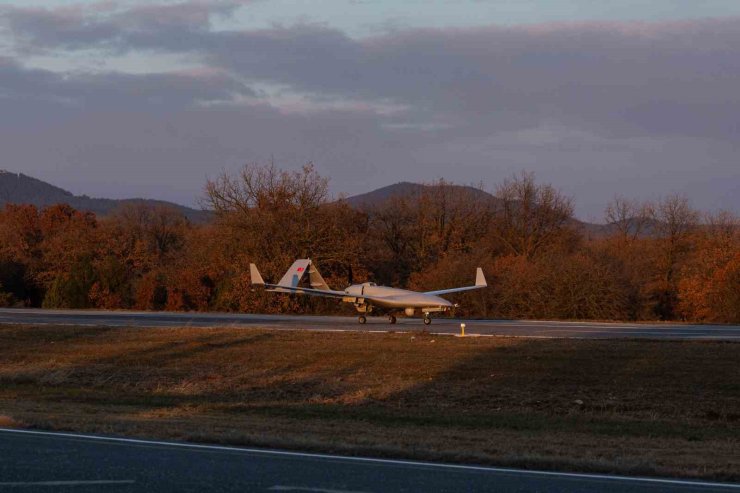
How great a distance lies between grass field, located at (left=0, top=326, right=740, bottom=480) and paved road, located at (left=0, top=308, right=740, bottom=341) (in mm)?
2905

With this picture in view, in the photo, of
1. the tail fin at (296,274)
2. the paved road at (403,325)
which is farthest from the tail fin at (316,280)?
the paved road at (403,325)

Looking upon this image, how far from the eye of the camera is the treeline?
168 ft

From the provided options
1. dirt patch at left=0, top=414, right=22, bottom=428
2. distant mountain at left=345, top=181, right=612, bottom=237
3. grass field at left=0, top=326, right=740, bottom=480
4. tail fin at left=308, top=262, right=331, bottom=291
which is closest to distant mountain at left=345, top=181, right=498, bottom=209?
distant mountain at left=345, top=181, right=612, bottom=237

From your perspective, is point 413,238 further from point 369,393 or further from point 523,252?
point 369,393

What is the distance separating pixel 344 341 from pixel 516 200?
135ft

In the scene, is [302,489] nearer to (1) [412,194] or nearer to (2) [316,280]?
(2) [316,280]

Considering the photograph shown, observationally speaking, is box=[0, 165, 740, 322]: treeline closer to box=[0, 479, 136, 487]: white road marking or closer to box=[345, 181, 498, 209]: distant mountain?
box=[345, 181, 498, 209]: distant mountain

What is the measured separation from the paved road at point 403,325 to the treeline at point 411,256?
12116 millimetres

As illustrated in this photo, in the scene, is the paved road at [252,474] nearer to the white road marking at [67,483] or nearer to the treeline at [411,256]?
the white road marking at [67,483]

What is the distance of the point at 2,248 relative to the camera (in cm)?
7019

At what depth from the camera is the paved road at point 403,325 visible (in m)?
31.6

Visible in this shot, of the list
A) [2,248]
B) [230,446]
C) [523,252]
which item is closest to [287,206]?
[523,252]

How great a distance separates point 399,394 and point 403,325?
47.3 feet

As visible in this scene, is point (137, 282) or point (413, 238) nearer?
point (137, 282)
